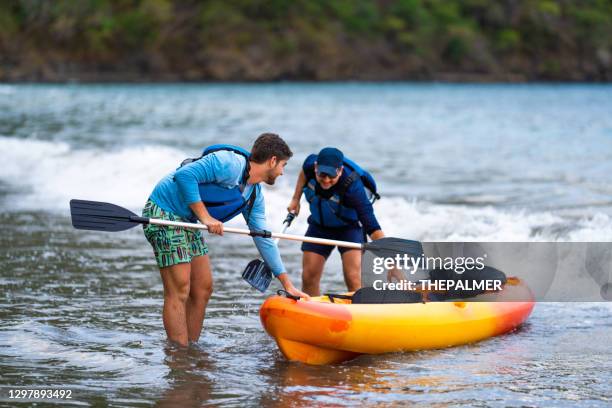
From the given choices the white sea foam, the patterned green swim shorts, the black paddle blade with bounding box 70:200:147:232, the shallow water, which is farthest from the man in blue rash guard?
the white sea foam

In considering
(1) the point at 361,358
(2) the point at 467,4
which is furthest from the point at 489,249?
(2) the point at 467,4

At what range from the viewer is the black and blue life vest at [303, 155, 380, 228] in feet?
22.2

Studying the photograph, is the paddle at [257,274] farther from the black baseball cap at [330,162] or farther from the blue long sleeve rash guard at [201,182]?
the black baseball cap at [330,162]

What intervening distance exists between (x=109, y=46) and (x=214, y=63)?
32.5ft

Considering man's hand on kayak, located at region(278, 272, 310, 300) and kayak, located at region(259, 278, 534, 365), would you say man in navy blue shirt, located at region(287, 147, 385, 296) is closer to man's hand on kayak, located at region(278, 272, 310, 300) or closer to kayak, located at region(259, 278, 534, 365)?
kayak, located at region(259, 278, 534, 365)

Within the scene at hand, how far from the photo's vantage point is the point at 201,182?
5648 mm

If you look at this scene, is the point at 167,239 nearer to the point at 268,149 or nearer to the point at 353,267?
the point at 268,149

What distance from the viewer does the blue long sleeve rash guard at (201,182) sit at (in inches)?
218

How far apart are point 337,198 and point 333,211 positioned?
0.45ft

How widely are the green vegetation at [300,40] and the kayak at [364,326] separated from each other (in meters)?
77.5

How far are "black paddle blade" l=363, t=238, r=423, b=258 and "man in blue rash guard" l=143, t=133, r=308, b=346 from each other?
664 mm

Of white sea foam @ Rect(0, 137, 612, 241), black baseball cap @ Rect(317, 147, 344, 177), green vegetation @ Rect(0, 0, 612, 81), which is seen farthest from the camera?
green vegetation @ Rect(0, 0, 612, 81)

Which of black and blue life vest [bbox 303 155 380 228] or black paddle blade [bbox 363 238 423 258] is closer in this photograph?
black paddle blade [bbox 363 238 423 258]

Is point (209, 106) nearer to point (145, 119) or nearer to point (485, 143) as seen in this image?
point (145, 119)
